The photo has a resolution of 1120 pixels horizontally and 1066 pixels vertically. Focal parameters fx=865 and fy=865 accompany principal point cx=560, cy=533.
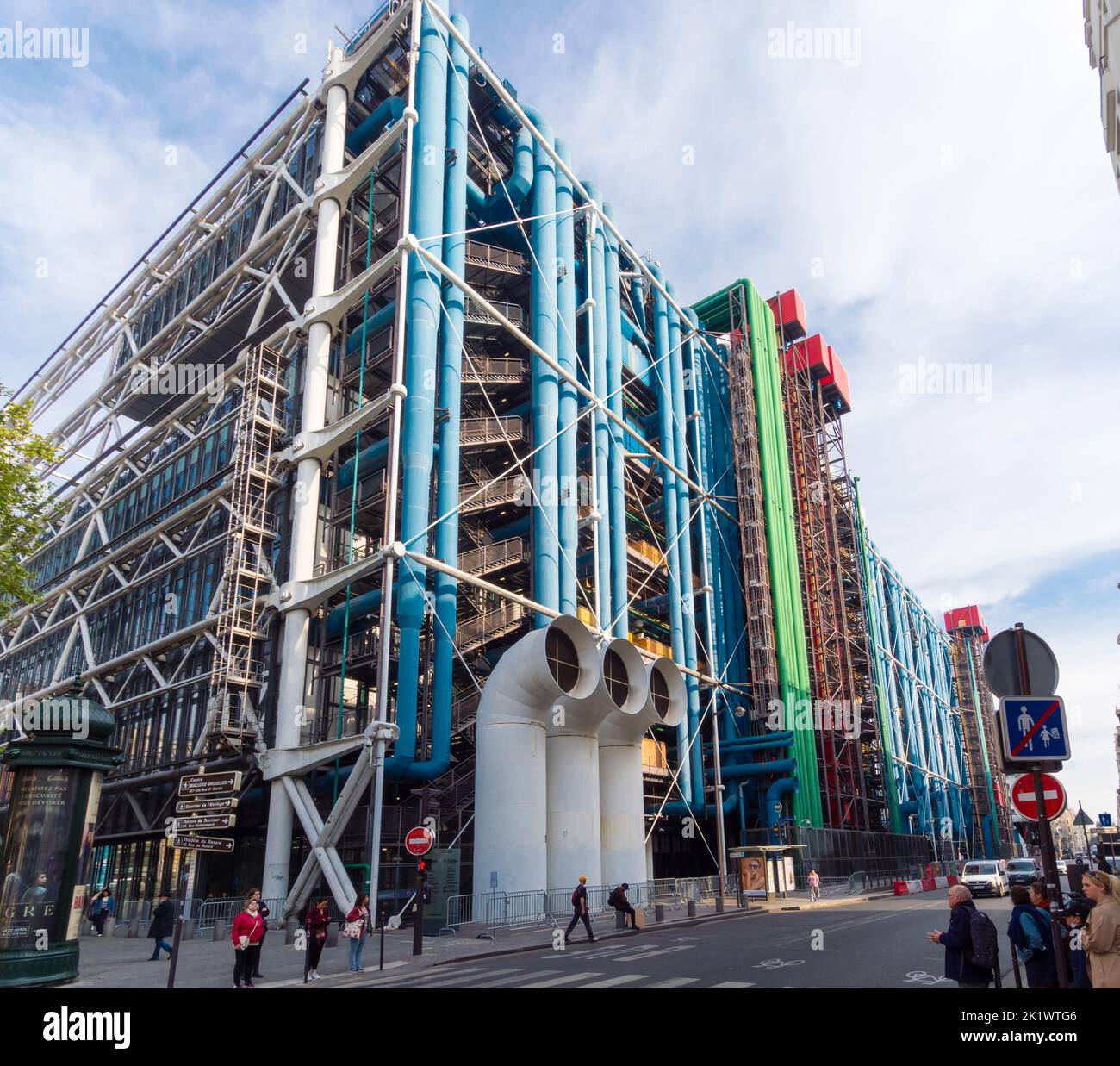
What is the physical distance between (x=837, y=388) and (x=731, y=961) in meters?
56.9

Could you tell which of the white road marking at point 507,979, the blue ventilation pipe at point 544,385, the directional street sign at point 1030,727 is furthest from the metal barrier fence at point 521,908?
the directional street sign at point 1030,727

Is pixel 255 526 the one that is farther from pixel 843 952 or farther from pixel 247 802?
pixel 843 952

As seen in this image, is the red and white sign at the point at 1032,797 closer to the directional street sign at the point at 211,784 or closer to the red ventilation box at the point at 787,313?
the directional street sign at the point at 211,784

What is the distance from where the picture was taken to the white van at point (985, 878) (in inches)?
1338

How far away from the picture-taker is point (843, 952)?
15.5 meters

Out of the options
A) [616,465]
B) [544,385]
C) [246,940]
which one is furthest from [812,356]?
[246,940]

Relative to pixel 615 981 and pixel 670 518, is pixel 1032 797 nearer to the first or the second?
pixel 615 981

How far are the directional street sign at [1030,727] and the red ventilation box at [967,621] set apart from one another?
12934cm

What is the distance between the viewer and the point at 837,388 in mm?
65438

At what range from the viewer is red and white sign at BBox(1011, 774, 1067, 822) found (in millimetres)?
7660
